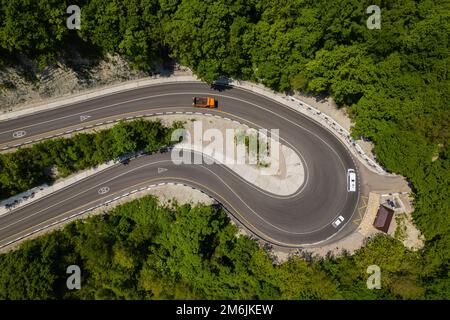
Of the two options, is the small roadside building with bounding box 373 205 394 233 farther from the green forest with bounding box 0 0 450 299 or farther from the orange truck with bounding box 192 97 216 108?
the orange truck with bounding box 192 97 216 108

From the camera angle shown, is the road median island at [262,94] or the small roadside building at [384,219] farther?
the road median island at [262,94]

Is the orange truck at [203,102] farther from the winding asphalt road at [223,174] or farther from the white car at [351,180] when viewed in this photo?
the white car at [351,180]

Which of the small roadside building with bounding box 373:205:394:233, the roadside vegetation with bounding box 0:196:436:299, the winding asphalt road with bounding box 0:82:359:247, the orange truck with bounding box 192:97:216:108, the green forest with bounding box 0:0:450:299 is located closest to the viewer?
the green forest with bounding box 0:0:450:299

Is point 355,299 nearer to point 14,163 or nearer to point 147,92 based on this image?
point 147,92

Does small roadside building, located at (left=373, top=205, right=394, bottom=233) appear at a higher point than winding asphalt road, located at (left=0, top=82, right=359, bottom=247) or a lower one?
lower

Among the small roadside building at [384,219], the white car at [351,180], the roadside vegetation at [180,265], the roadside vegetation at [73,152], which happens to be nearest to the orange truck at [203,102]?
the roadside vegetation at [73,152]

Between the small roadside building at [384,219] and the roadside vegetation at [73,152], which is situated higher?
the roadside vegetation at [73,152]

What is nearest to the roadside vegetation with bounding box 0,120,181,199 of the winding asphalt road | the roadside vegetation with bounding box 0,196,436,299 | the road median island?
the winding asphalt road
